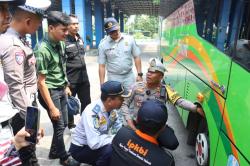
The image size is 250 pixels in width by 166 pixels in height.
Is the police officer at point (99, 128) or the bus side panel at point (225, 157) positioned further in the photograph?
the police officer at point (99, 128)

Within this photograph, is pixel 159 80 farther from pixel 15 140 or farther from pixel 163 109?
pixel 15 140

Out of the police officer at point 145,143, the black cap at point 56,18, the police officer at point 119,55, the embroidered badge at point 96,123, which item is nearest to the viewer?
the police officer at point 145,143

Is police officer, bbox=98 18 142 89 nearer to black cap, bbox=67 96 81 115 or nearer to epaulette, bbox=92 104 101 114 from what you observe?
black cap, bbox=67 96 81 115

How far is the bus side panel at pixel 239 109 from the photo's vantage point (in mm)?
1933

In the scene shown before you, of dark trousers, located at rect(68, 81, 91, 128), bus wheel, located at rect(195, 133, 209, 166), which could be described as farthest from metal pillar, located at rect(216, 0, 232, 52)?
dark trousers, located at rect(68, 81, 91, 128)

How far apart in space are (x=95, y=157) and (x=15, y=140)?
1.54 m

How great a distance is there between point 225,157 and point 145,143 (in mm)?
967

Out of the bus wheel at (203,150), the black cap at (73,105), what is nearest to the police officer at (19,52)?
the black cap at (73,105)

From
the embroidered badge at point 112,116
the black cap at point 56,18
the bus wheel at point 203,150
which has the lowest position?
the bus wheel at point 203,150

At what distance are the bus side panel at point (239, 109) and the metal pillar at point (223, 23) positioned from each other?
1.59 feet

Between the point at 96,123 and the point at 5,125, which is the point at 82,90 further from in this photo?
the point at 5,125

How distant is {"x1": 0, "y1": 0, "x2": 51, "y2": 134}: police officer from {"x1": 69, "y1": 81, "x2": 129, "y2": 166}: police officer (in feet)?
2.09

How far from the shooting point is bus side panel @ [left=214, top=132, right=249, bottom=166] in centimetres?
201

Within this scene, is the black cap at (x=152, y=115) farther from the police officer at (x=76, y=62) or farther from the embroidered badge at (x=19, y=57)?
the police officer at (x=76, y=62)
